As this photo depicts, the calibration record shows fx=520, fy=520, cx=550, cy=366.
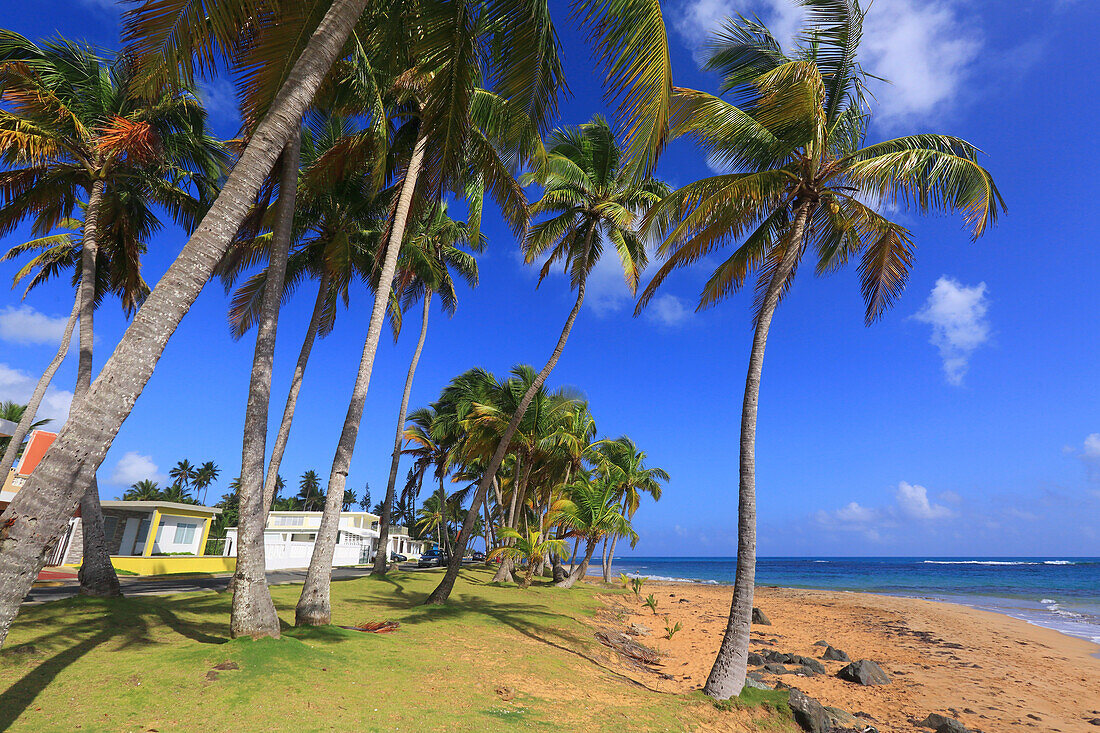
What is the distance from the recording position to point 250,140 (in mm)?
5656

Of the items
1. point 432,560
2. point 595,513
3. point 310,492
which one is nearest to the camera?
point 595,513

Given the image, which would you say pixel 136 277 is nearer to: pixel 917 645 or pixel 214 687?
pixel 214 687

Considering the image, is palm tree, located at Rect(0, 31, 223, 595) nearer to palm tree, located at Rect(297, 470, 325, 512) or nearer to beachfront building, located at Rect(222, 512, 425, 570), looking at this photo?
beachfront building, located at Rect(222, 512, 425, 570)

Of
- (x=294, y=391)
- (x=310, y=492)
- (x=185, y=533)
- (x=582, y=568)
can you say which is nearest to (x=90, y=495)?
(x=294, y=391)

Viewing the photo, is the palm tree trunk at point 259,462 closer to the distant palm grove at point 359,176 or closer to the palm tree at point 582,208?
the distant palm grove at point 359,176

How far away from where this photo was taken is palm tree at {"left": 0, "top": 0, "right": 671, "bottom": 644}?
3256mm

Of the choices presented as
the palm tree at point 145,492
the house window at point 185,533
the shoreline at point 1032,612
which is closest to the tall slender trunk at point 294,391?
the house window at point 185,533

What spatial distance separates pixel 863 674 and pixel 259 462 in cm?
1315

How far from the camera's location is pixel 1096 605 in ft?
105

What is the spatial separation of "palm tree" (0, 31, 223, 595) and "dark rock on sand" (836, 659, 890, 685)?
1571 centimetres

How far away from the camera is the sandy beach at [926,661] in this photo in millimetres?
10070

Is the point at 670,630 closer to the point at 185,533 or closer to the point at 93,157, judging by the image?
the point at 93,157

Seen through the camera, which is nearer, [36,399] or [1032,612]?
[36,399]

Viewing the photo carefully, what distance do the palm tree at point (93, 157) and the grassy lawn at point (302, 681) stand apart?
3.48 metres
